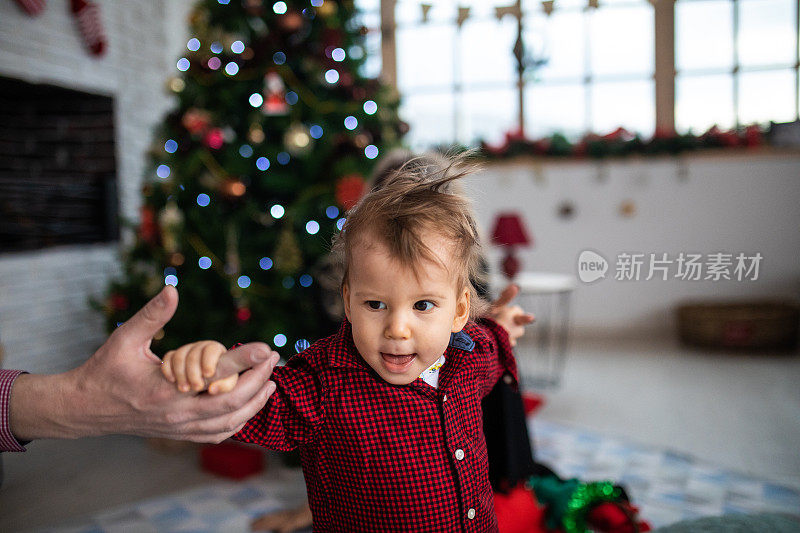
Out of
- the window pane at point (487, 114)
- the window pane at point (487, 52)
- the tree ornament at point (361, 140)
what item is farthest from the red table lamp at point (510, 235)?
the window pane at point (487, 52)

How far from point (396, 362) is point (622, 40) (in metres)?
4.74

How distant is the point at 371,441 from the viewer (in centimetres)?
87

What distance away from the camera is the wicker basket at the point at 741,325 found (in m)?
3.99

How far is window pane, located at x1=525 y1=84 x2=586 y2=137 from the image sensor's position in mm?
4977

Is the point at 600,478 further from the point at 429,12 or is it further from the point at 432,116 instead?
the point at 429,12

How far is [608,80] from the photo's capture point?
16.1 ft

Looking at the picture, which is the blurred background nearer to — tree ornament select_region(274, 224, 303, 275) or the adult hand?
tree ornament select_region(274, 224, 303, 275)

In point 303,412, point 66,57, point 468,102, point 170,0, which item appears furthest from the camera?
point 468,102

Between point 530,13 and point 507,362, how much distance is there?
4.39 metres

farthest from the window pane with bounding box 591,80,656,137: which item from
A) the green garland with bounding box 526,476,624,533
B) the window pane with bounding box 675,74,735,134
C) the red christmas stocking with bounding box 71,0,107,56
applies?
the green garland with bounding box 526,476,624,533

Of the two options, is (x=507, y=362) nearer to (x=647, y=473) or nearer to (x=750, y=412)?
(x=647, y=473)

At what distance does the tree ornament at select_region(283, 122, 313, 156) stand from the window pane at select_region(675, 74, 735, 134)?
3.25 m

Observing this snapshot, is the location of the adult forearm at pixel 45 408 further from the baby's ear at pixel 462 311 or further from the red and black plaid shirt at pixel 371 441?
the baby's ear at pixel 462 311

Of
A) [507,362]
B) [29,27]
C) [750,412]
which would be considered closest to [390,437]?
[507,362]
